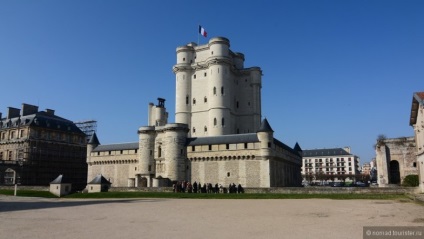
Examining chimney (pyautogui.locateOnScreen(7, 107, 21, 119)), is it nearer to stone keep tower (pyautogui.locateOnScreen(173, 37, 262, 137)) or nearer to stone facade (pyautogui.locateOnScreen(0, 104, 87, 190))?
stone facade (pyautogui.locateOnScreen(0, 104, 87, 190))

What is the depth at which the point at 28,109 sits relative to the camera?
64.9m

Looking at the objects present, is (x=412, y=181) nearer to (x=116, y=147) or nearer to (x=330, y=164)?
(x=116, y=147)

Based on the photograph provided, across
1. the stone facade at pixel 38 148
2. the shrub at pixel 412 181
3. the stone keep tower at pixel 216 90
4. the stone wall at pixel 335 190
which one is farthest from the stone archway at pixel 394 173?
the stone facade at pixel 38 148

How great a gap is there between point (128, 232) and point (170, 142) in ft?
117

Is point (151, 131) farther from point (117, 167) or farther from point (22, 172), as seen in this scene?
point (22, 172)

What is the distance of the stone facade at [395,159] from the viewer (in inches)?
1516

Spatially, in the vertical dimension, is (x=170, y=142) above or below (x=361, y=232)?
above

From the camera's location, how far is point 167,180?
44156mm

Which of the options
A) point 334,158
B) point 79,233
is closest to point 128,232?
point 79,233

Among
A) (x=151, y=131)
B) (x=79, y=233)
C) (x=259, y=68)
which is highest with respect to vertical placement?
(x=259, y=68)

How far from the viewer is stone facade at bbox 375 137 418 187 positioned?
3850 cm

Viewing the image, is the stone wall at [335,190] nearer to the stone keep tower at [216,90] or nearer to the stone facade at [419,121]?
the stone facade at [419,121]

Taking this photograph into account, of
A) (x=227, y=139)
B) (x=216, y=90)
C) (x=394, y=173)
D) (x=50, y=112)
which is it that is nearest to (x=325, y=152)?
(x=216, y=90)

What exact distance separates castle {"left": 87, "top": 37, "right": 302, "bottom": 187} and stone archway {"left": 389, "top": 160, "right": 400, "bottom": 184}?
13.4m
